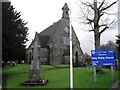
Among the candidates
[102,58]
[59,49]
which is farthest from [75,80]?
[59,49]

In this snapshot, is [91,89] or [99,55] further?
[99,55]

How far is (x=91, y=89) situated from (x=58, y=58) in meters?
24.6

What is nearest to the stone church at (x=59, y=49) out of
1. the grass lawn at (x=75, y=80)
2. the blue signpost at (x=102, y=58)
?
the grass lawn at (x=75, y=80)

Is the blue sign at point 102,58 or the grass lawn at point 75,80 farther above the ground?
the blue sign at point 102,58

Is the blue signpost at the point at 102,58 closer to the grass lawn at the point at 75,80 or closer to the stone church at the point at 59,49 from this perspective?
the grass lawn at the point at 75,80

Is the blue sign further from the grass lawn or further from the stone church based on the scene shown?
the stone church

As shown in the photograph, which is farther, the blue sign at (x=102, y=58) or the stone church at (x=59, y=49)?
the stone church at (x=59, y=49)

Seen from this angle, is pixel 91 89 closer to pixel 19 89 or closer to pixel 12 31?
pixel 19 89

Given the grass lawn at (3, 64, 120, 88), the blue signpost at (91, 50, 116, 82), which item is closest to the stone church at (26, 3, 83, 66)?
the grass lawn at (3, 64, 120, 88)

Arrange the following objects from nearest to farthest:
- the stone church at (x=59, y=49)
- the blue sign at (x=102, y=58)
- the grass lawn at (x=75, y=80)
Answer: the grass lawn at (x=75, y=80), the blue sign at (x=102, y=58), the stone church at (x=59, y=49)

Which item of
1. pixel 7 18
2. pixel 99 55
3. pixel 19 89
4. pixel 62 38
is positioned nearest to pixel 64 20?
pixel 62 38

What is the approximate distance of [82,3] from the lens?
1415cm

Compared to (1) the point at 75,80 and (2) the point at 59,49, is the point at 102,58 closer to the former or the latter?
(1) the point at 75,80

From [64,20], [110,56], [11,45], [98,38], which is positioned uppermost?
[64,20]
